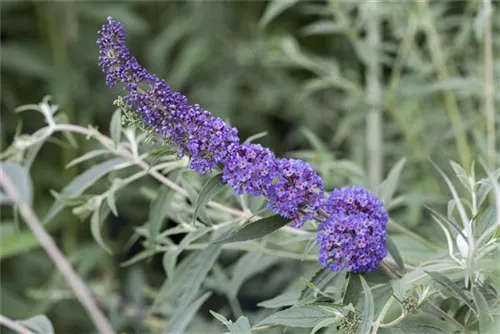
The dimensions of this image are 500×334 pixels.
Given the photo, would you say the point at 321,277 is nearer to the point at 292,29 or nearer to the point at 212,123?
the point at 212,123

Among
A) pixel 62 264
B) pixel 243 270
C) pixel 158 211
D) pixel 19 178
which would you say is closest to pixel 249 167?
pixel 158 211

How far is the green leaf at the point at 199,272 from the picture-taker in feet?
2.87

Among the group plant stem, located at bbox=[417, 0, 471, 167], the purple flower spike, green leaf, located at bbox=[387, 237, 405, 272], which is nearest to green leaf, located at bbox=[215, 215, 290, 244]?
the purple flower spike

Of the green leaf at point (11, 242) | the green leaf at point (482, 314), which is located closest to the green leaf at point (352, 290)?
the green leaf at point (482, 314)

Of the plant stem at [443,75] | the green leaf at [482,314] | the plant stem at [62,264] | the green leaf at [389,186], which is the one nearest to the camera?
the green leaf at [482,314]

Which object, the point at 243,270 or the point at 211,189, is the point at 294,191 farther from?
the point at 243,270

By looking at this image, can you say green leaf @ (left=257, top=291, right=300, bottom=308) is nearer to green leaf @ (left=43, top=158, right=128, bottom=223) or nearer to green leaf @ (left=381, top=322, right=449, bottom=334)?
green leaf @ (left=381, top=322, right=449, bottom=334)

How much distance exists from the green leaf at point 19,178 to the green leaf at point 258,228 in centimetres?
42

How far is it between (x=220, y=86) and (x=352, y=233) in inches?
58.2

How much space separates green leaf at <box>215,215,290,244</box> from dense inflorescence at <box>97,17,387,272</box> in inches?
0.9

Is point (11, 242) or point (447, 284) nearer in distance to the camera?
point (447, 284)

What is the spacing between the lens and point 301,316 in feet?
2.31

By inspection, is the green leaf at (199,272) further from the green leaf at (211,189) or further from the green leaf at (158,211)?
the green leaf at (211,189)

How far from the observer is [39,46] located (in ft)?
6.97
